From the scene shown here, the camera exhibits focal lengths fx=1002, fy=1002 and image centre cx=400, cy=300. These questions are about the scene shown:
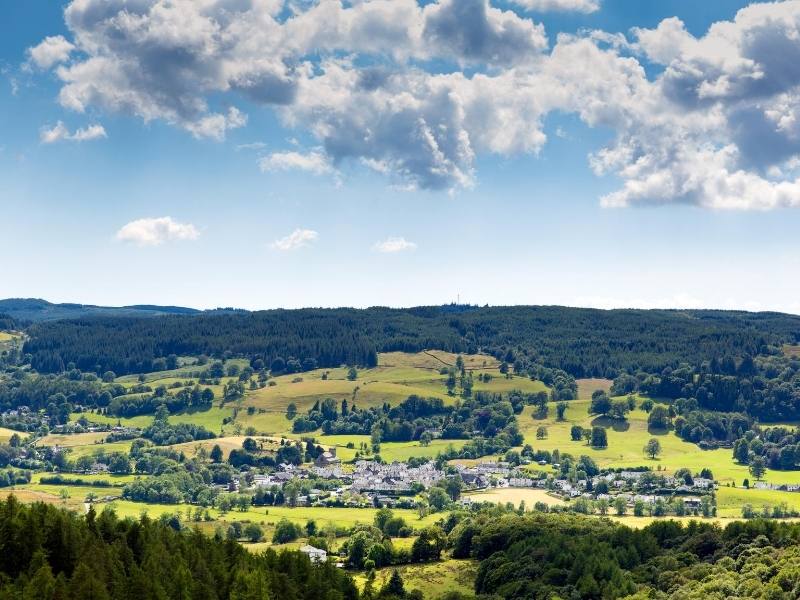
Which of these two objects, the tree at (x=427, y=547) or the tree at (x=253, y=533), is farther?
the tree at (x=253, y=533)

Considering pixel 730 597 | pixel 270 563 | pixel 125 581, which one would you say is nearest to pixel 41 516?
pixel 125 581

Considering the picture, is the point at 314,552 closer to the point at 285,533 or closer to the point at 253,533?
the point at 285,533

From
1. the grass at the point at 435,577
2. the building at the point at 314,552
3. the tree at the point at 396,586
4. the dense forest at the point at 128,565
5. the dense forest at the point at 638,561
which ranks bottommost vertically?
the building at the point at 314,552

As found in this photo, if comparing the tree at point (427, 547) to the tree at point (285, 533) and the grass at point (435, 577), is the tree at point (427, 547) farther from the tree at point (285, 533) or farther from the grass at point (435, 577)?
the tree at point (285, 533)

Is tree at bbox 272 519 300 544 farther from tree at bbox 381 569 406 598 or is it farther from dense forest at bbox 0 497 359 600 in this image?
dense forest at bbox 0 497 359 600

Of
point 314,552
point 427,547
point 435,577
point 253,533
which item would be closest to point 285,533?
point 253,533

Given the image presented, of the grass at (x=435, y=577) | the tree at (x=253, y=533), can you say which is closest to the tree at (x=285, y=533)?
the tree at (x=253, y=533)
